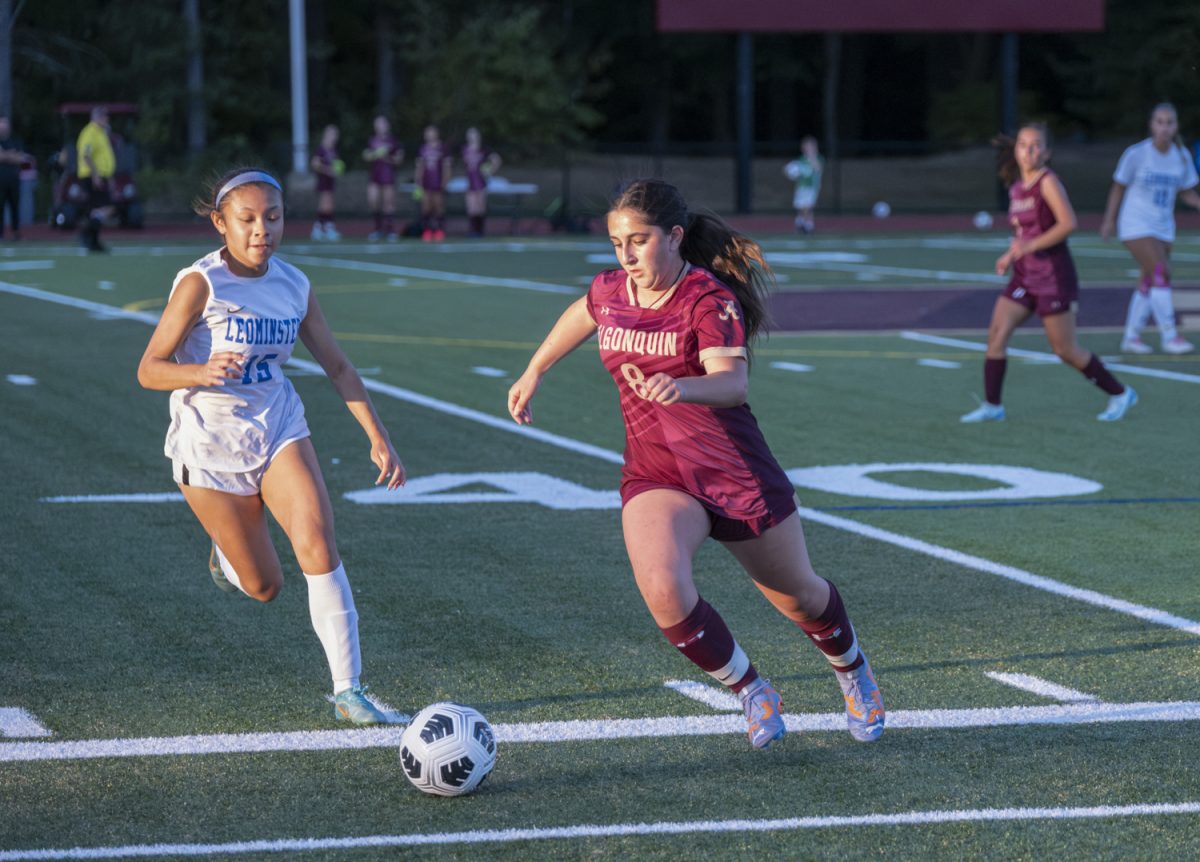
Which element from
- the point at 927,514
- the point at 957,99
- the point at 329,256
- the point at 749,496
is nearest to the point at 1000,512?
the point at 927,514

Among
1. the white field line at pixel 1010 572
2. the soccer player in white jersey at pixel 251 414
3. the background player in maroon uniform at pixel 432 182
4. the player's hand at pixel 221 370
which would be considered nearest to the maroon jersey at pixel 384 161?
the background player in maroon uniform at pixel 432 182

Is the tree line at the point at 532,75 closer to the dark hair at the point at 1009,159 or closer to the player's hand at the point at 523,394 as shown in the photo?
the dark hair at the point at 1009,159

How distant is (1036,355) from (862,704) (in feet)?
36.8

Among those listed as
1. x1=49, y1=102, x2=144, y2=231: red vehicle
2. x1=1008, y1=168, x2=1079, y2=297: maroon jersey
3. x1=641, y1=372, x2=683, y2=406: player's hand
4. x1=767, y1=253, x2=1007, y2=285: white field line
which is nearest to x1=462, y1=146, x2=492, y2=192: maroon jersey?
x1=49, y1=102, x2=144, y2=231: red vehicle

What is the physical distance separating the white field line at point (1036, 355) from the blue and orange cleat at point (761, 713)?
32.5 feet

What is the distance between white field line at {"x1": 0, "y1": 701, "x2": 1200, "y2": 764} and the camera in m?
5.94

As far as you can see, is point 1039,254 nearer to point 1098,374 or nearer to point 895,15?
point 1098,374

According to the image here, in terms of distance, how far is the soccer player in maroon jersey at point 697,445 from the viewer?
5711 millimetres

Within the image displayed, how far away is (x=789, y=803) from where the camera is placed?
17.8 feet

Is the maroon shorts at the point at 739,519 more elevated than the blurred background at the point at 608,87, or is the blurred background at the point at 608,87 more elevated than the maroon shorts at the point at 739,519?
the blurred background at the point at 608,87

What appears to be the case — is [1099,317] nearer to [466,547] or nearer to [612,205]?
[466,547]

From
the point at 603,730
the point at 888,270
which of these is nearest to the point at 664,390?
the point at 603,730

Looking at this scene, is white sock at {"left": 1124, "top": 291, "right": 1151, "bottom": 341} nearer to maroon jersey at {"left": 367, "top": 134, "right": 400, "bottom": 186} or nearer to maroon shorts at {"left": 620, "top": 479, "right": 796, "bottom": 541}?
maroon shorts at {"left": 620, "top": 479, "right": 796, "bottom": 541}

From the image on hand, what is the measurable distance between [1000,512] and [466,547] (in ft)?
9.12
